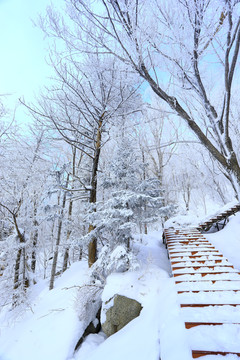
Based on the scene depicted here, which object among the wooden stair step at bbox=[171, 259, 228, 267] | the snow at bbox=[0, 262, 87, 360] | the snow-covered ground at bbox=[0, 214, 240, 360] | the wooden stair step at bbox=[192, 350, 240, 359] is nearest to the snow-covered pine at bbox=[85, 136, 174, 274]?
the snow-covered ground at bbox=[0, 214, 240, 360]

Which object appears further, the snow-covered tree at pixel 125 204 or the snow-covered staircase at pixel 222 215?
the snow-covered staircase at pixel 222 215

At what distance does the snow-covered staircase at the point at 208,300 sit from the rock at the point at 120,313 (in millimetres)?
1360

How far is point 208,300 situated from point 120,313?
2300mm

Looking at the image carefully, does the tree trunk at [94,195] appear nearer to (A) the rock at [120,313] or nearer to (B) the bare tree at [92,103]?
(B) the bare tree at [92,103]

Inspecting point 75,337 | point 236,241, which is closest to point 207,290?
point 75,337

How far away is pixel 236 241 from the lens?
21.6ft

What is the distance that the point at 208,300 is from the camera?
2.70 metres

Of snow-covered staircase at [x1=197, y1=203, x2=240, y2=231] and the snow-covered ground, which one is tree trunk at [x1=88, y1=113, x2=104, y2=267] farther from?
snow-covered staircase at [x1=197, y1=203, x2=240, y2=231]

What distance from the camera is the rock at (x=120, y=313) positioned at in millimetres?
3891

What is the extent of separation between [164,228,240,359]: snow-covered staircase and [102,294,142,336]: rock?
136cm

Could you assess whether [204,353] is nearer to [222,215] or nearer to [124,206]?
[124,206]

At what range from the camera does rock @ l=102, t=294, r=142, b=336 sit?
3891 mm

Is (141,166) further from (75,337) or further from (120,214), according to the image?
(75,337)

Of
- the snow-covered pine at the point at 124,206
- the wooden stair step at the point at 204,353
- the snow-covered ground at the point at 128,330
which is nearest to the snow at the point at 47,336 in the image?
the snow-covered ground at the point at 128,330
